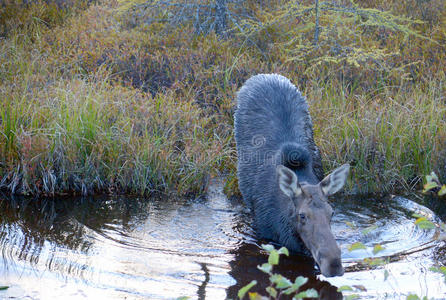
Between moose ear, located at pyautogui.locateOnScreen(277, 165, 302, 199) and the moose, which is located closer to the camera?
the moose

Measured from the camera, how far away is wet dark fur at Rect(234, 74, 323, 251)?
5.76 metres

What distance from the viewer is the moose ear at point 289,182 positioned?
5164 millimetres

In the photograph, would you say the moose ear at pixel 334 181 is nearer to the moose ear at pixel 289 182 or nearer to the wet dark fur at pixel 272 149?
the moose ear at pixel 289 182

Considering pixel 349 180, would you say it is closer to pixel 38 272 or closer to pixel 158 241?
pixel 158 241

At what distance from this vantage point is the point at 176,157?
24.5 ft

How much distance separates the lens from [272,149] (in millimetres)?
6293

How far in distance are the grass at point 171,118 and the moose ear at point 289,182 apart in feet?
7.00

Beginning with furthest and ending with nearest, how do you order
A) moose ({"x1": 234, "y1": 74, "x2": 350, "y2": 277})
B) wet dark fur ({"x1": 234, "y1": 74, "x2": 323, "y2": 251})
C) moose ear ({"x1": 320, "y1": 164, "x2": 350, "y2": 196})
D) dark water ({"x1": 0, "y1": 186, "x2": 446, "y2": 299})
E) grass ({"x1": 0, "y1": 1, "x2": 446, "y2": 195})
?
grass ({"x1": 0, "y1": 1, "x2": 446, "y2": 195})
wet dark fur ({"x1": 234, "y1": 74, "x2": 323, "y2": 251})
moose ear ({"x1": 320, "y1": 164, "x2": 350, "y2": 196})
moose ({"x1": 234, "y1": 74, "x2": 350, "y2": 277})
dark water ({"x1": 0, "y1": 186, "x2": 446, "y2": 299})

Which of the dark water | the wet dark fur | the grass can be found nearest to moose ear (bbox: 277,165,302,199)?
the wet dark fur

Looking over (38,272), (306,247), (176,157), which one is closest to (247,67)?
(176,157)

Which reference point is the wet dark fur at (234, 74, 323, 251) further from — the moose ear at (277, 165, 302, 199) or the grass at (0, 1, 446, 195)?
the grass at (0, 1, 446, 195)

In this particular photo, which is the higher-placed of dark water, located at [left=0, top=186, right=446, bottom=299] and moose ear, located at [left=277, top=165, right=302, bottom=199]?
moose ear, located at [left=277, top=165, right=302, bottom=199]

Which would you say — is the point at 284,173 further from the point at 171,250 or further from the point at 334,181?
the point at 171,250

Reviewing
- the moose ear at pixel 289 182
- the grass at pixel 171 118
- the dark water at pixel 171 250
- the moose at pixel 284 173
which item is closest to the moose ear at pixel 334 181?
the moose at pixel 284 173
